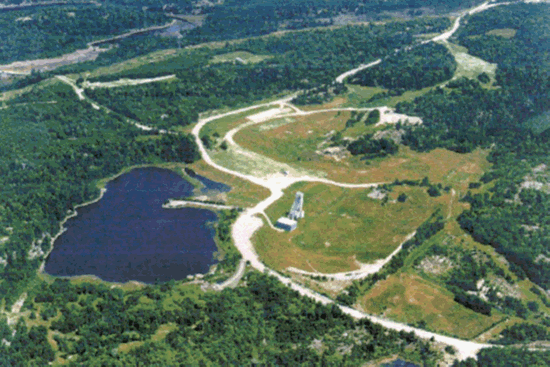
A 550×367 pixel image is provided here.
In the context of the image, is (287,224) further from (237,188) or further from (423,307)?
(423,307)

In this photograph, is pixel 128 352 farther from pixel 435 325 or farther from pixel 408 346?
pixel 435 325

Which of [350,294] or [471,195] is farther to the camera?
[471,195]

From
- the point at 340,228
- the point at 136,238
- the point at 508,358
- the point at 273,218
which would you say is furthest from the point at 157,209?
the point at 508,358

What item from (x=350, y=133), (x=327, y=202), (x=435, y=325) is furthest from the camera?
(x=350, y=133)

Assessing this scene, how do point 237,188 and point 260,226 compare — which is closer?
point 260,226

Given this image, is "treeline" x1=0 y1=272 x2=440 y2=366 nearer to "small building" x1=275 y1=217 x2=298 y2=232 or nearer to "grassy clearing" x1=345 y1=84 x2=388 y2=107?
"small building" x1=275 y1=217 x2=298 y2=232

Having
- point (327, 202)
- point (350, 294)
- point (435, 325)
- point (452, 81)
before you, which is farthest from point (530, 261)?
point (452, 81)

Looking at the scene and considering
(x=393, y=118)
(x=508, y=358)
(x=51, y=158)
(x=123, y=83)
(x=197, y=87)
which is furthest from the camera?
(x=123, y=83)
